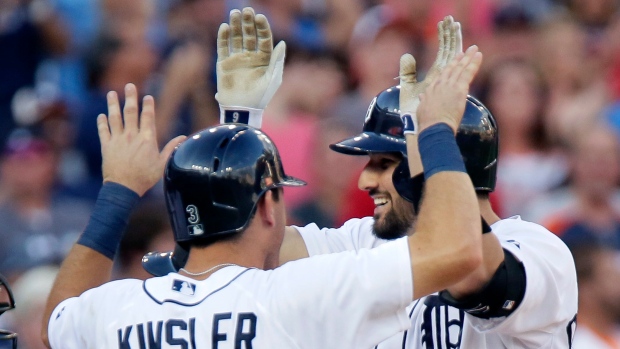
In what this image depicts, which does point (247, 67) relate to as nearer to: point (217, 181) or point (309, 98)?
point (217, 181)

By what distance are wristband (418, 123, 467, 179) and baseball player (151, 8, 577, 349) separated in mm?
41

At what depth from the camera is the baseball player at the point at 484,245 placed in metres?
3.46

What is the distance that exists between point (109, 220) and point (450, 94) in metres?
1.27

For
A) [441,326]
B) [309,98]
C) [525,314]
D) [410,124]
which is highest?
[410,124]

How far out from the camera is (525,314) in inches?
139

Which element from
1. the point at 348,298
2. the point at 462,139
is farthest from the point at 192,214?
the point at 462,139

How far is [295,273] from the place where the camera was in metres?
3.15

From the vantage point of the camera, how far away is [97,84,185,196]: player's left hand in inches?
151

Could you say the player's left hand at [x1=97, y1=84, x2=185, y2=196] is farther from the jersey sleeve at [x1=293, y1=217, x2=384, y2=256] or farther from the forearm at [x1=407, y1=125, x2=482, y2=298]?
the forearm at [x1=407, y1=125, x2=482, y2=298]

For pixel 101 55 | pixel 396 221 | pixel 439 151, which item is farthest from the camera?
pixel 101 55

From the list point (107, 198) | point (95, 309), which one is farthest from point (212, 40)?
point (95, 309)

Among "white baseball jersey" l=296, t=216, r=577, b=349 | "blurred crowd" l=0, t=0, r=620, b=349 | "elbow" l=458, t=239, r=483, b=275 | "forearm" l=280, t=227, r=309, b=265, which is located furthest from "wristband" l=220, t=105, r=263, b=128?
"blurred crowd" l=0, t=0, r=620, b=349

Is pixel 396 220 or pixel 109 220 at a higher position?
pixel 109 220

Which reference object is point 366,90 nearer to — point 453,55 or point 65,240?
point 65,240
